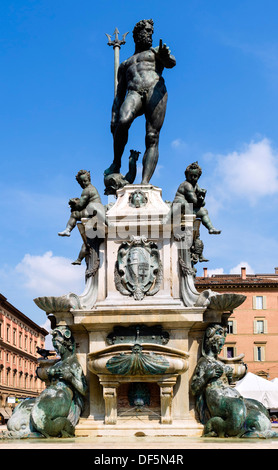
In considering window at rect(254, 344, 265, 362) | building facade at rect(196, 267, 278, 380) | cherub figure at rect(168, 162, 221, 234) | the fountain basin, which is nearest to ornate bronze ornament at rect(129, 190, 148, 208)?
cherub figure at rect(168, 162, 221, 234)

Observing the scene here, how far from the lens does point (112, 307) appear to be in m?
10.7

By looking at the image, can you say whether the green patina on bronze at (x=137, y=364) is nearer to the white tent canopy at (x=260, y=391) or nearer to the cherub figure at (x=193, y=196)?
the cherub figure at (x=193, y=196)

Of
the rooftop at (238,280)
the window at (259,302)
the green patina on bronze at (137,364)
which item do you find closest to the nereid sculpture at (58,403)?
the green patina on bronze at (137,364)

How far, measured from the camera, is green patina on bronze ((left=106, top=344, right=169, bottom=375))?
32.8 ft

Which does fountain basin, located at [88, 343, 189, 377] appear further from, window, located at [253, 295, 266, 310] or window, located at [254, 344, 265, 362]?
window, located at [254, 344, 265, 362]

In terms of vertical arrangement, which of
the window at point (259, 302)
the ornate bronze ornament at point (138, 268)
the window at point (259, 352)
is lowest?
the ornate bronze ornament at point (138, 268)

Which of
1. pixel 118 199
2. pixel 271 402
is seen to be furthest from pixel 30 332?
pixel 118 199

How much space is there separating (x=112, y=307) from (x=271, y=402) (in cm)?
1217

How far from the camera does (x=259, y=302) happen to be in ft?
208

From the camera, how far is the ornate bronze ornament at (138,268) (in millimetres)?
10898

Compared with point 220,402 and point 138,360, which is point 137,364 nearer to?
point 138,360

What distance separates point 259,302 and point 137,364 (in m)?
54.6

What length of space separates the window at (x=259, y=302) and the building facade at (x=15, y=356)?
76.3ft
